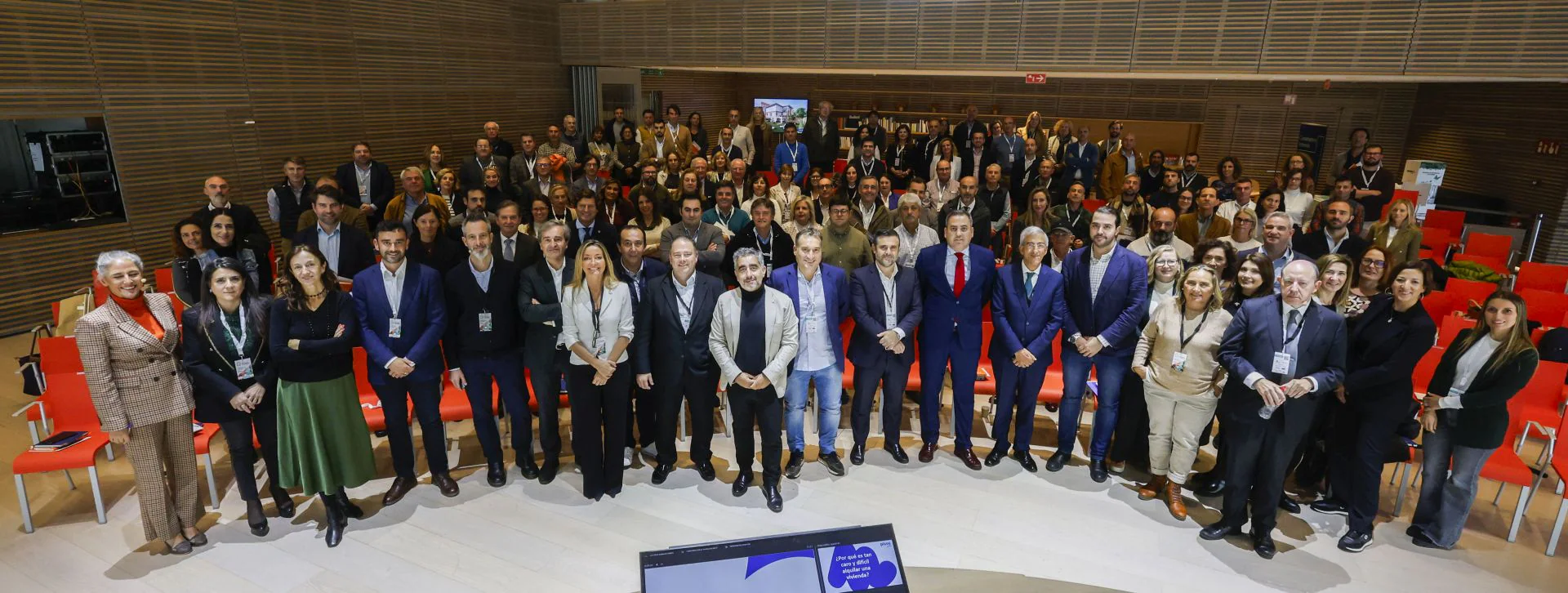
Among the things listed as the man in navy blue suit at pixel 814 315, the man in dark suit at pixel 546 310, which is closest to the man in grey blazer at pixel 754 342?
the man in navy blue suit at pixel 814 315

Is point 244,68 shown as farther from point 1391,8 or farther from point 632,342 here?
point 1391,8

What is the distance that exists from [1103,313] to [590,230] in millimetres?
3588

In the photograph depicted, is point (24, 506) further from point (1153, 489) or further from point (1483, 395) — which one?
point (1483, 395)

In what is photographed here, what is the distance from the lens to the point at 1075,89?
44.7ft

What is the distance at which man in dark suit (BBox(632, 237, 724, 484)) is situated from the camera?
4098mm

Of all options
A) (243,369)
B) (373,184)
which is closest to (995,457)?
(243,369)

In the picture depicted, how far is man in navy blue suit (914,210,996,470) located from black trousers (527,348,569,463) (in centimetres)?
210

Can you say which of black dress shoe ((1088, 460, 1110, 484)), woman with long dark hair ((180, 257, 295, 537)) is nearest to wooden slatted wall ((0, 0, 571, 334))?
woman with long dark hair ((180, 257, 295, 537))

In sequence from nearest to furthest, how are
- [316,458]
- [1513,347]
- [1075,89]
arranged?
1. [1513,347]
2. [316,458]
3. [1075,89]

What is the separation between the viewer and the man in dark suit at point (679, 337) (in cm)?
410

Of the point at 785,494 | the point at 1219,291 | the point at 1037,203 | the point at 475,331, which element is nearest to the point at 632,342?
the point at 475,331

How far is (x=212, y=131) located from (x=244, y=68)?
756 mm

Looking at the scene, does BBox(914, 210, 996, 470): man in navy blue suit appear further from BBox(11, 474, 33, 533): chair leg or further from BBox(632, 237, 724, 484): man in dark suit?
BBox(11, 474, 33, 533): chair leg

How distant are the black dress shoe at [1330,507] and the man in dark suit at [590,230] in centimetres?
462
